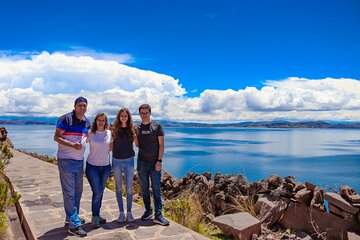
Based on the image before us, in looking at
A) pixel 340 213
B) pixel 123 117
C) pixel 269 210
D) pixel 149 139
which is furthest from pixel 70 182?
pixel 340 213

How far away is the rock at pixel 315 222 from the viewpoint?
623cm

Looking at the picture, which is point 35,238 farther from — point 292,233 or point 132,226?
point 292,233

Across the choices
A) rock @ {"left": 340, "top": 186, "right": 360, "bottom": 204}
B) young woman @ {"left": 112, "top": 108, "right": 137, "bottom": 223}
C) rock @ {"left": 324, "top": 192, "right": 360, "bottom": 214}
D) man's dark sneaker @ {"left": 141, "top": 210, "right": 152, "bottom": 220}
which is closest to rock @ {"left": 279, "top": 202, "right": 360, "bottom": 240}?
rock @ {"left": 324, "top": 192, "right": 360, "bottom": 214}

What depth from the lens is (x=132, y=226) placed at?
16.3ft

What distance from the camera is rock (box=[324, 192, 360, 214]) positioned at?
6.10 meters

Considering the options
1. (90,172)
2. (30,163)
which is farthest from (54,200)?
(30,163)

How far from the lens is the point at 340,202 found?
621 cm

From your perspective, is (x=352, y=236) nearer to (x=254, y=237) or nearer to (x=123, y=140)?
(x=254, y=237)

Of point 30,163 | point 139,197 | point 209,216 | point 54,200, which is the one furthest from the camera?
point 30,163

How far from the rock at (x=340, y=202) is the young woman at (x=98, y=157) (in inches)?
169

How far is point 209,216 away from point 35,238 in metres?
3.84

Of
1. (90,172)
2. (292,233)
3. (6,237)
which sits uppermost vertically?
(90,172)

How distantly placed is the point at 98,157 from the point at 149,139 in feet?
2.54

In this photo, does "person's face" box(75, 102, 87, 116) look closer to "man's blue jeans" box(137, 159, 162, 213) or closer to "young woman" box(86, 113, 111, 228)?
"young woman" box(86, 113, 111, 228)
